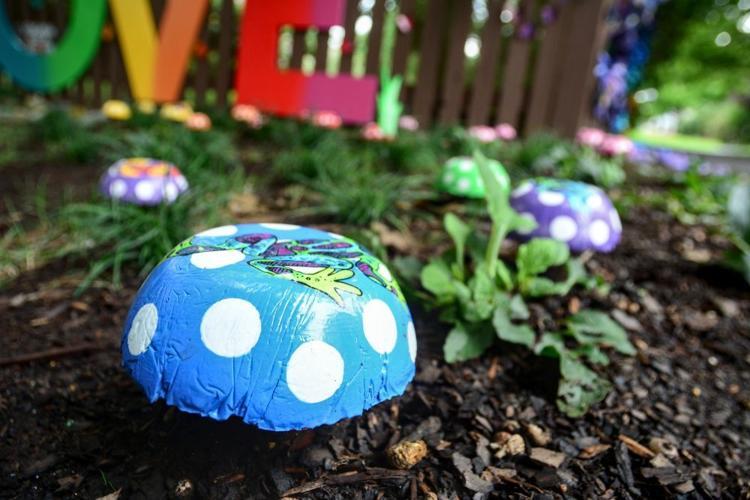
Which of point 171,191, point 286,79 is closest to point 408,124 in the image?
point 286,79

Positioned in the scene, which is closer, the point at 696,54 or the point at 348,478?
the point at 348,478

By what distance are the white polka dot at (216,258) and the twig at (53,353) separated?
34.5 inches

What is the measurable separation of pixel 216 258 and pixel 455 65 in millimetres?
4987

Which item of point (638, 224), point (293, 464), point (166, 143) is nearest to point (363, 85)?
point (166, 143)

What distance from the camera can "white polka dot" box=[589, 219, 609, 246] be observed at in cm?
222

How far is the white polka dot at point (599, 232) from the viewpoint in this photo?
2225mm

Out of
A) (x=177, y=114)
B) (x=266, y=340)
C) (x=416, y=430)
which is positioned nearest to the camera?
(x=266, y=340)

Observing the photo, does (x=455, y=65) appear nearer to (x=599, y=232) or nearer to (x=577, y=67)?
(x=577, y=67)

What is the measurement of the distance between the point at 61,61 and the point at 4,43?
0.72 metres

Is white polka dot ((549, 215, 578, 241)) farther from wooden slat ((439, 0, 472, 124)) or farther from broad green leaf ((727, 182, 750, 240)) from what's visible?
wooden slat ((439, 0, 472, 124))

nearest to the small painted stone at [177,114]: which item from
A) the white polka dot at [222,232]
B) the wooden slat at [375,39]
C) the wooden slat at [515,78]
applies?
the wooden slat at [375,39]

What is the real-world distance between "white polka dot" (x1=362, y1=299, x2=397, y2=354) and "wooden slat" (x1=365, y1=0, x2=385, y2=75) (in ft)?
15.8

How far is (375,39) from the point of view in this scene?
570 centimetres

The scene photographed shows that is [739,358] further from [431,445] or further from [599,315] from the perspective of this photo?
[431,445]
